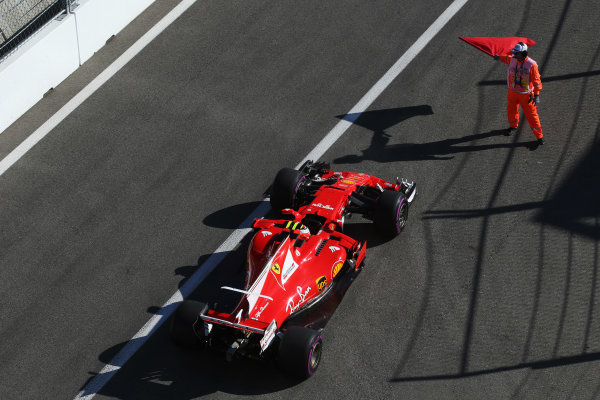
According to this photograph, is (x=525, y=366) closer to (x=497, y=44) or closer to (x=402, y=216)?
(x=402, y=216)

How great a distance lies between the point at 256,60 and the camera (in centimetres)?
1789

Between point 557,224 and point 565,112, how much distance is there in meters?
2.85

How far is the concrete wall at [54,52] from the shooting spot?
16297 millimetres

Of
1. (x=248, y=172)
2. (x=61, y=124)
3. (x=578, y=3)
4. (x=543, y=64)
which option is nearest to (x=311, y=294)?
(x=248, y=172)

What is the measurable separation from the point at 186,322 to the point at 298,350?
4.89 feet

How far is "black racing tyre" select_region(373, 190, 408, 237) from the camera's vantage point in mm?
13836

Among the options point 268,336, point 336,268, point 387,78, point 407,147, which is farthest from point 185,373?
point 387,78

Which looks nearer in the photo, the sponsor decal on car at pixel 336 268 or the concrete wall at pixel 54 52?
the sponsor decal on car at pixel 336 268

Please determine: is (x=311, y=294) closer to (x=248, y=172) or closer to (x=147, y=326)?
(x=147, y=326)

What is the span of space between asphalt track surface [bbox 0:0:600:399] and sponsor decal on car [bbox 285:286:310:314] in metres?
0.67

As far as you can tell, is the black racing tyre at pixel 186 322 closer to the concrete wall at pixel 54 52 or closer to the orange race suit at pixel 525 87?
the concrete wall at pixel 54 52

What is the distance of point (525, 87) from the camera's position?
15.5m

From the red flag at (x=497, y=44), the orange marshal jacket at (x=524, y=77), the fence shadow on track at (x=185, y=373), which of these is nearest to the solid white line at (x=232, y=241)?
the fence shadow on track at (x=185, y=373)

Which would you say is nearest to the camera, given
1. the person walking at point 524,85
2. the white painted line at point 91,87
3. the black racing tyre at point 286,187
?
the black racing tyre at point 286,187
